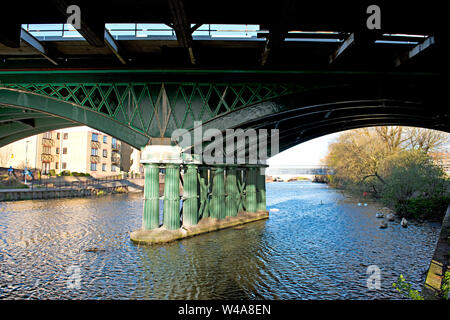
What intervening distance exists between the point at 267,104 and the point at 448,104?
11.5 metres

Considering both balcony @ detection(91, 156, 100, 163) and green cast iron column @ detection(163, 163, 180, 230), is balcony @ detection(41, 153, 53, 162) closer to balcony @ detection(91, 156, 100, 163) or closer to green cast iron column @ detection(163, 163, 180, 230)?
balcony @ detection(91, 156, 100, 163)

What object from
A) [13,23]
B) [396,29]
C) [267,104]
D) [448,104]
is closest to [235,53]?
[267,104]

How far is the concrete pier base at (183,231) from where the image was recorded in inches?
561

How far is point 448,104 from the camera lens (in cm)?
1741

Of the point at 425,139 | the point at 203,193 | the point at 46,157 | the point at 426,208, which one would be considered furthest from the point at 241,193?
the point at 46,157

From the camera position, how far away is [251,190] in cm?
2278

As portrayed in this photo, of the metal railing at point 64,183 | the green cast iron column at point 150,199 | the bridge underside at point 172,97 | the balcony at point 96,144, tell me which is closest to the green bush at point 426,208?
the bridge underside at point 172,97

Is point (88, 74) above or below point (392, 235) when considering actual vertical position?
above

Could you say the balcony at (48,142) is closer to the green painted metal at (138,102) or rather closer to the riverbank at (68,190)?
the riverbank at (68,190)

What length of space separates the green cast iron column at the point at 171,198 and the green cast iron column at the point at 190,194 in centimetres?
100

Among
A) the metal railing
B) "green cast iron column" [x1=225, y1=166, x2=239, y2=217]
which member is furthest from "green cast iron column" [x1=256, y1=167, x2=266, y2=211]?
the metal railing

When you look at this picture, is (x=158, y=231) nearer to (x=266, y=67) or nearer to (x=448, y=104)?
(x=266, y=67)

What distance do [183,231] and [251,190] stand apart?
8656mm

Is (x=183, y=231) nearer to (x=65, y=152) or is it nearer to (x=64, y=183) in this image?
(x=64, y=183)
